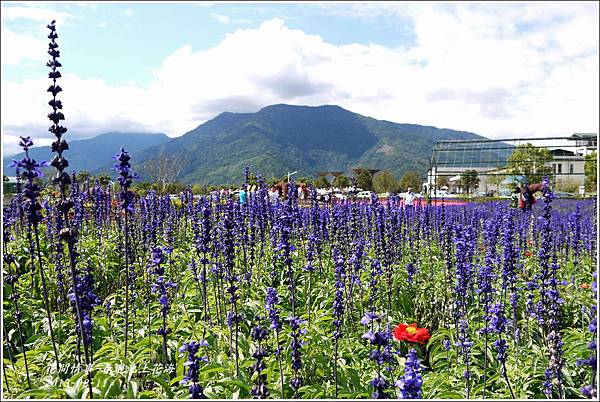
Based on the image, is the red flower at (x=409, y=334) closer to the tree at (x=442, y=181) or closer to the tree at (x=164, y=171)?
the tree at (x=164, y=171)

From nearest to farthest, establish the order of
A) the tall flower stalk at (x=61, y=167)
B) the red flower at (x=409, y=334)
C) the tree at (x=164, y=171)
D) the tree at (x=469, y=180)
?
1. the tall flower stalk at (x=61, y=167)
2. the red flower at (x=409, y=334)
3. the tree at (x=469, y=180)
4. the tree at (x=164, y=171)

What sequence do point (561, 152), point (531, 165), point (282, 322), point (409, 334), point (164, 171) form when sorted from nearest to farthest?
1. point (282, 322)
2. point (409, 334)
3. point (531, 165)
4. point (164, 171)
5. point (561, 152)

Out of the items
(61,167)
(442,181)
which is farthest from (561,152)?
(61,167)

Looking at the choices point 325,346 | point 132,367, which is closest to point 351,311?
point 325,346

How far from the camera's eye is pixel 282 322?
4.58m

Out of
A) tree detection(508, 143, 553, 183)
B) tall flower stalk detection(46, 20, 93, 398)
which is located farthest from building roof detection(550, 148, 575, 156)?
tall flower stalk detection(46, 20, 93, 398)

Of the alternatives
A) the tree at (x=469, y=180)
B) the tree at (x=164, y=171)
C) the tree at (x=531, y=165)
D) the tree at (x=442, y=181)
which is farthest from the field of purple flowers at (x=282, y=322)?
the tree at (x=442, y=181)

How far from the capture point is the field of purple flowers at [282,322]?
13.3ft

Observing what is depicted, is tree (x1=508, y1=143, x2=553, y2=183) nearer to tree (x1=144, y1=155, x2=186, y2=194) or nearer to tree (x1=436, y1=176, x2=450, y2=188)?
tree (x1=436, y1=176, x2=450, y2=188)

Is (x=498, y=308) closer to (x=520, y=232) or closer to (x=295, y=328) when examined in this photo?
(x=295, y=328)

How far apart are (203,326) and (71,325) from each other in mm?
2062

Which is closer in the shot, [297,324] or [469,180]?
[297,324]

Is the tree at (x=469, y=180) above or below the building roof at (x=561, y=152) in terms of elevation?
below

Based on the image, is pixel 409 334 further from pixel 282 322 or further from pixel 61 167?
pixel 61 167
